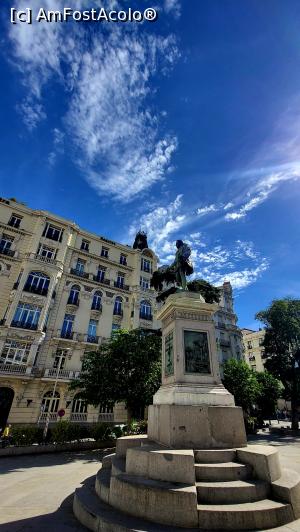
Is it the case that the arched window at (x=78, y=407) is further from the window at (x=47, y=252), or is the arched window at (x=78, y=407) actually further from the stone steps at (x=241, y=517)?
the stone steps at (x=241, y=517)

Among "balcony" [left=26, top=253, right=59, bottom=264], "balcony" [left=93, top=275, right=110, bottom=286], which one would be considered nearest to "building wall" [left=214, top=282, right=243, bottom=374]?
"balcony" [left=93, top=275, right=110, bottom=286]

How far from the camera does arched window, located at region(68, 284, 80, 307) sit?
25.8 meters

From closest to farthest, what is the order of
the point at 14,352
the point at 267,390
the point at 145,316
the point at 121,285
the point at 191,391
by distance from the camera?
the point at 191,391 → the point at 14,352 → the point at 145,316 → the point at 121,285 → the point at 267,390

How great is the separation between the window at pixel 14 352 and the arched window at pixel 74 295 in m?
5.72

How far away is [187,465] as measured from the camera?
386 centimetres

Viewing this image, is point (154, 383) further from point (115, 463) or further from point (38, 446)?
point (115, 463)

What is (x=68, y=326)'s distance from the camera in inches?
980

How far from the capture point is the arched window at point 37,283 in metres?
23.3

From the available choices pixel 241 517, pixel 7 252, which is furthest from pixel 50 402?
pixel 241 517

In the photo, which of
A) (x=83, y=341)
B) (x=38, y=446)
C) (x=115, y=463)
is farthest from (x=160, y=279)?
(x=83, y=341)

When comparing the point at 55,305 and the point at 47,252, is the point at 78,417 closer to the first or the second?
the point at 55,305

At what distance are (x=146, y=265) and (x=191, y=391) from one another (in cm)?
2825

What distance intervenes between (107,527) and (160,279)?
666 centimetres

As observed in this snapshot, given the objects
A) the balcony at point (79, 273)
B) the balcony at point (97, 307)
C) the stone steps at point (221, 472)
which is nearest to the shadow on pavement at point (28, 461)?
the stone steps at point (221, 472)
